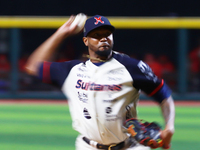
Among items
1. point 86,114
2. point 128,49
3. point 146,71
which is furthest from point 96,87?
point 128,49

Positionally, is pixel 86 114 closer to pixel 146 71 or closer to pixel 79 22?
pixel 146 71

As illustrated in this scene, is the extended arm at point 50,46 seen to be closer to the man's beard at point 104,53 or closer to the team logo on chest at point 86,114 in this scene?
the man's beard at point 104,53

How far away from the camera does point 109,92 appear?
8.32 feet

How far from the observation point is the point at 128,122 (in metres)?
2.54

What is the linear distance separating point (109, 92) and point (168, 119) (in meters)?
0.45

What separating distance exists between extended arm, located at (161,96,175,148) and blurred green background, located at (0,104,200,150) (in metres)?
2.77

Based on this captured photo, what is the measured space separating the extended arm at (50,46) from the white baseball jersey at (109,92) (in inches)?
11.5

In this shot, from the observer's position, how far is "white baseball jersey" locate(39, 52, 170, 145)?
2.54m

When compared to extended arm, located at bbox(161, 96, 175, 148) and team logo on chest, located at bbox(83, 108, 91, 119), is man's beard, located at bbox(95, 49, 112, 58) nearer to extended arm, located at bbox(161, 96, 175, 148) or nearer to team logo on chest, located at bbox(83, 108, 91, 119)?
team logo on chest, located at bbox(83, 108, 91, 119)

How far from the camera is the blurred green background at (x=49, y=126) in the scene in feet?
17.5

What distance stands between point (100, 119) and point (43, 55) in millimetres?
731

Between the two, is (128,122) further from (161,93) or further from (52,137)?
(52,137)

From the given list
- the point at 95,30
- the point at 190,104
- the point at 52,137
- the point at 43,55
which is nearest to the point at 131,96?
the point at 95,30

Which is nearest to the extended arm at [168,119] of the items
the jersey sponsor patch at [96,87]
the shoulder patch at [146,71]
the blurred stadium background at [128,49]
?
the shoulder patch at [146,71]
